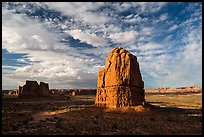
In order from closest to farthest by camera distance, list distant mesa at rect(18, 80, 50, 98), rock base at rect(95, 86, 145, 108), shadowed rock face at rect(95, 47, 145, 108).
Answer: rock base at rect(95, 86, 145, 108)
shadowed rock face at rect(95, 47, 145, 108)
distant mesa at rect(18, 80, 50, 98)

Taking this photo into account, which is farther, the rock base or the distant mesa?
the distant mesa

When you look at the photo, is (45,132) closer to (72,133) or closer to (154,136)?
(72,133)

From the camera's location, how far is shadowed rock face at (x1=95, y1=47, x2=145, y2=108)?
111 ft

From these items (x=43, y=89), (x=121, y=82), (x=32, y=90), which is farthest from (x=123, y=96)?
(x=43, y=89)

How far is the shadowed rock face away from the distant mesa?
48.8m

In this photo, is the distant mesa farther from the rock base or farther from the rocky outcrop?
the rock base

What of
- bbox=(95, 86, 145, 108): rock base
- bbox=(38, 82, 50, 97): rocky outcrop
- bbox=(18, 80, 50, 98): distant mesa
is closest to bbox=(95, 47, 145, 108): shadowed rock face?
bbox=(95, 86, 145, 108): rock base

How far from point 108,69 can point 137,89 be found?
20.4 ft

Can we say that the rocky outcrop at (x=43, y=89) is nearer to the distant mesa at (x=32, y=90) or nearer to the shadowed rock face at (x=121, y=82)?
the distant mesa at (x=32, y=90)

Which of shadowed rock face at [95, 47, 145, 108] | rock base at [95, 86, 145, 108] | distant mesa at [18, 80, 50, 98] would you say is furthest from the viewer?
distant mesa at [18, 80, 50, 98]

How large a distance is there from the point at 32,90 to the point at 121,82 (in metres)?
54.9

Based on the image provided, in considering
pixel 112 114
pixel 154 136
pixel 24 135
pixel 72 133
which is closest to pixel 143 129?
pixel 154 136

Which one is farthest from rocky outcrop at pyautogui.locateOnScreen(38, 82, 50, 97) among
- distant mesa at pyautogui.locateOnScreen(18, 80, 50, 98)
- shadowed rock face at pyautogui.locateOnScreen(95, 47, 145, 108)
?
shadowed rock face at pyautogui.locateOnScreen(95, 47, 145, 108)

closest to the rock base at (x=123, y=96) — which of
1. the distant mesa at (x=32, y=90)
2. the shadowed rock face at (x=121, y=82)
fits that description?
the shadowed rock face at (x=121, y=82)
